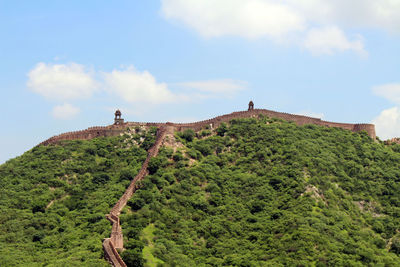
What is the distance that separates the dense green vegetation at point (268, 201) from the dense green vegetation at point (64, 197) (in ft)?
16.5

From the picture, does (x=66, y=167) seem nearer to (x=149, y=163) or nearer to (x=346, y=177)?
(x=149, y=163)

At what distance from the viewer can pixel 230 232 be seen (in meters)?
69.6

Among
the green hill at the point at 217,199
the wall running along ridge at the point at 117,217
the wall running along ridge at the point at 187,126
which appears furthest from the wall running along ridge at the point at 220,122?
the wall running along ridge at the point at 117,217

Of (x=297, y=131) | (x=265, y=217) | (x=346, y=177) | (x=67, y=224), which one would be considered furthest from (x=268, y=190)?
(x=67, y=224)

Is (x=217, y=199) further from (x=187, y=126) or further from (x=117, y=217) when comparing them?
(x=187, y=126)

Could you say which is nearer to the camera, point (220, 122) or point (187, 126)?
point (187, 126)

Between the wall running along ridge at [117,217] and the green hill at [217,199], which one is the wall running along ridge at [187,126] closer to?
the wall running along ridge at [117,217]

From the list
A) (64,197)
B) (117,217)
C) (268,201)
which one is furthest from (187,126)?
(117,217)

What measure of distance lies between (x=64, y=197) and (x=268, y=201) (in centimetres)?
2716

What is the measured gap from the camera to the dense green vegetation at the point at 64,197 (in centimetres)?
6344

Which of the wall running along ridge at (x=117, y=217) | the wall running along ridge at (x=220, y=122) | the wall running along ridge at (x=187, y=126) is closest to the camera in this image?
the wall running along ridge at (x=117, y=217)

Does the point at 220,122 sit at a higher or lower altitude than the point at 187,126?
higher

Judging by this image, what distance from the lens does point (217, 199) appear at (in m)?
74.9

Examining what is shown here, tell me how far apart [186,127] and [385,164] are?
30.3 meters
